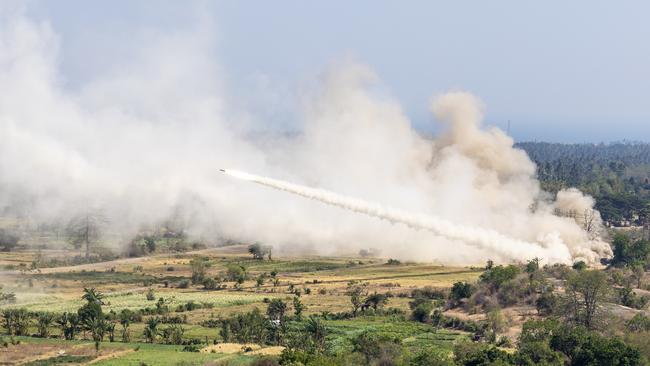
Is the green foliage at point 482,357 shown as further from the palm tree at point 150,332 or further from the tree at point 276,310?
the palm tree at point 150,332

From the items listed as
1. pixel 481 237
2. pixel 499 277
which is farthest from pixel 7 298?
pixel 481 237

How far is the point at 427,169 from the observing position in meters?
92.3

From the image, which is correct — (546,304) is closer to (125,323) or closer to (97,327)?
(125,323)

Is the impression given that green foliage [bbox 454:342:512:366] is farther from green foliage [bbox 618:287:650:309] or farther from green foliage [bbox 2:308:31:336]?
green foliage [bbox 2:308:31:336]

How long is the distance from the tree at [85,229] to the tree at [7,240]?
16.6 feet

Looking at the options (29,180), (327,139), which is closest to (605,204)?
(327,139)

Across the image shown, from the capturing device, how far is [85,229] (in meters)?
91.1

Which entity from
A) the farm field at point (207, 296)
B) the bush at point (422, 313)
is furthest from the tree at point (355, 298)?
the bush at point (422, 313)

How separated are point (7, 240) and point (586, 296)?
59.4m

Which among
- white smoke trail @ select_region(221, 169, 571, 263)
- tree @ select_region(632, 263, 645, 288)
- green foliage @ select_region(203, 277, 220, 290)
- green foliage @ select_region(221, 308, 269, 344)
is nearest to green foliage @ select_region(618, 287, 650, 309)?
tree @ select_region(632, 263, 645, 288)

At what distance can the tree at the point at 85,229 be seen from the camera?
295ft

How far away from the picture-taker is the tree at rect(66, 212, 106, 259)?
89.9 metres

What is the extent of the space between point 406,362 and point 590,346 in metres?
8.76

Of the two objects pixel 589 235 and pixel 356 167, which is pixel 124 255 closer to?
pixel 356 167
